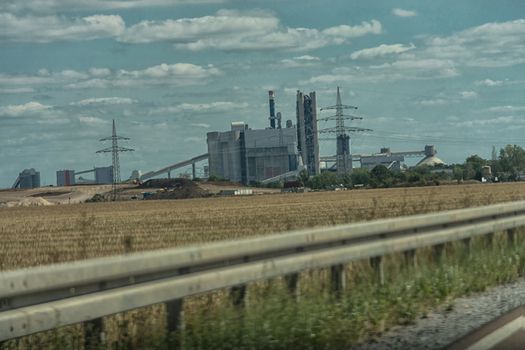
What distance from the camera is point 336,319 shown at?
920 centimetres

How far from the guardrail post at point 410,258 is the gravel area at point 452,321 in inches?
37.4

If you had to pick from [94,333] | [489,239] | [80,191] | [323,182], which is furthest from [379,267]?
[80,191]

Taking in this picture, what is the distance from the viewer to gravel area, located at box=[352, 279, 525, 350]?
27.8ft

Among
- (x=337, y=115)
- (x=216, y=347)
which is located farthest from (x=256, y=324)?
(x=337, y=115)

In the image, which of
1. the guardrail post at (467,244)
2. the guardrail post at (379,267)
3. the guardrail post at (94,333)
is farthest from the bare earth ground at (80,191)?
the guardrail post at (94,333)

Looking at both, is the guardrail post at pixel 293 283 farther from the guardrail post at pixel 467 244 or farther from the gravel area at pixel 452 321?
the guardrail post at pixel 467 244

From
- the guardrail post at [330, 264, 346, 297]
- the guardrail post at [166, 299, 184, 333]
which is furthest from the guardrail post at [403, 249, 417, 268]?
the guardrail post at [166, 299, 184, 333]

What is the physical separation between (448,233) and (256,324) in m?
5.08

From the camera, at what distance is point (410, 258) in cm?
1230

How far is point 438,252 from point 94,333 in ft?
22.4

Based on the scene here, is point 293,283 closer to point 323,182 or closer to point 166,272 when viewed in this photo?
point 166,272

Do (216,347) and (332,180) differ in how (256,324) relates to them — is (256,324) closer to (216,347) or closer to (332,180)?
(216,347)

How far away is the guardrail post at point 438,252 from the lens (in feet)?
42.8

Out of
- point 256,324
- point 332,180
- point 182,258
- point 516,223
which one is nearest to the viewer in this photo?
point 182,258
